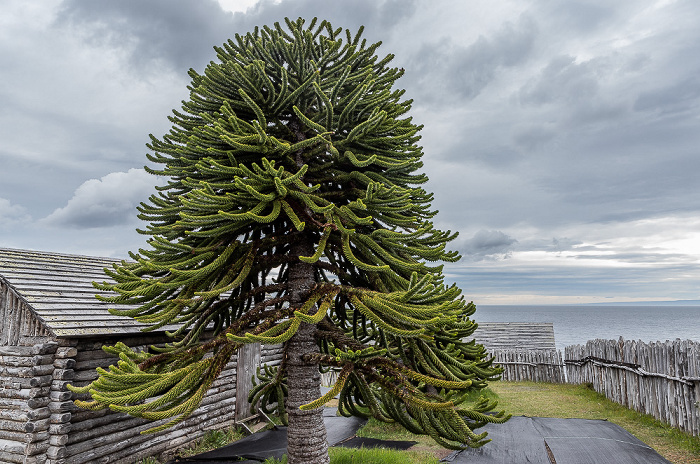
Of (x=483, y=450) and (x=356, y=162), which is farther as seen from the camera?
(x=483, y=450)

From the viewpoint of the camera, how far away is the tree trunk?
225 inches

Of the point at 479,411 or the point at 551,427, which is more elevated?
the point at 479,411

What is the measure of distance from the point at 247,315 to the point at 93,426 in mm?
4341

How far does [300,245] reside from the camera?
643 centimetres

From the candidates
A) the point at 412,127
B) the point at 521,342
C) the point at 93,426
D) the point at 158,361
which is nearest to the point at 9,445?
the point at 93,426

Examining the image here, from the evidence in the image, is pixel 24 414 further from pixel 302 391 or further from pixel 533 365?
pixel 533 365

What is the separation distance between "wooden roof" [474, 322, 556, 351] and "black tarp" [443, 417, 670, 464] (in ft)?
44.6

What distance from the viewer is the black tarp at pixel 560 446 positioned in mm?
8148

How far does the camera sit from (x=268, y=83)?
19.5 feet

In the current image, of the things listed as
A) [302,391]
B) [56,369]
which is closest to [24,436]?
[56,369]

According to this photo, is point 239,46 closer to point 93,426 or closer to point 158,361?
point 158,361

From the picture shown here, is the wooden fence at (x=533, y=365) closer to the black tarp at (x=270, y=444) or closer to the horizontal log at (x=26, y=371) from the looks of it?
the black tarp at (x=270, y=444)

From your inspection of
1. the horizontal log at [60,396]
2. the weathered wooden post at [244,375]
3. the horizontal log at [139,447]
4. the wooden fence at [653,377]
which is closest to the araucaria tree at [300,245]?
the horizontal log at [60,396]

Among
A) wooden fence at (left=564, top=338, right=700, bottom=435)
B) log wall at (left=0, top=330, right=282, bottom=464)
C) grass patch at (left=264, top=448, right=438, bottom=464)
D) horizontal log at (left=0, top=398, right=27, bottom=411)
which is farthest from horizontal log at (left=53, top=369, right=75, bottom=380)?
wooden fence at (left=564, top=338, right=700, bottom=435)
